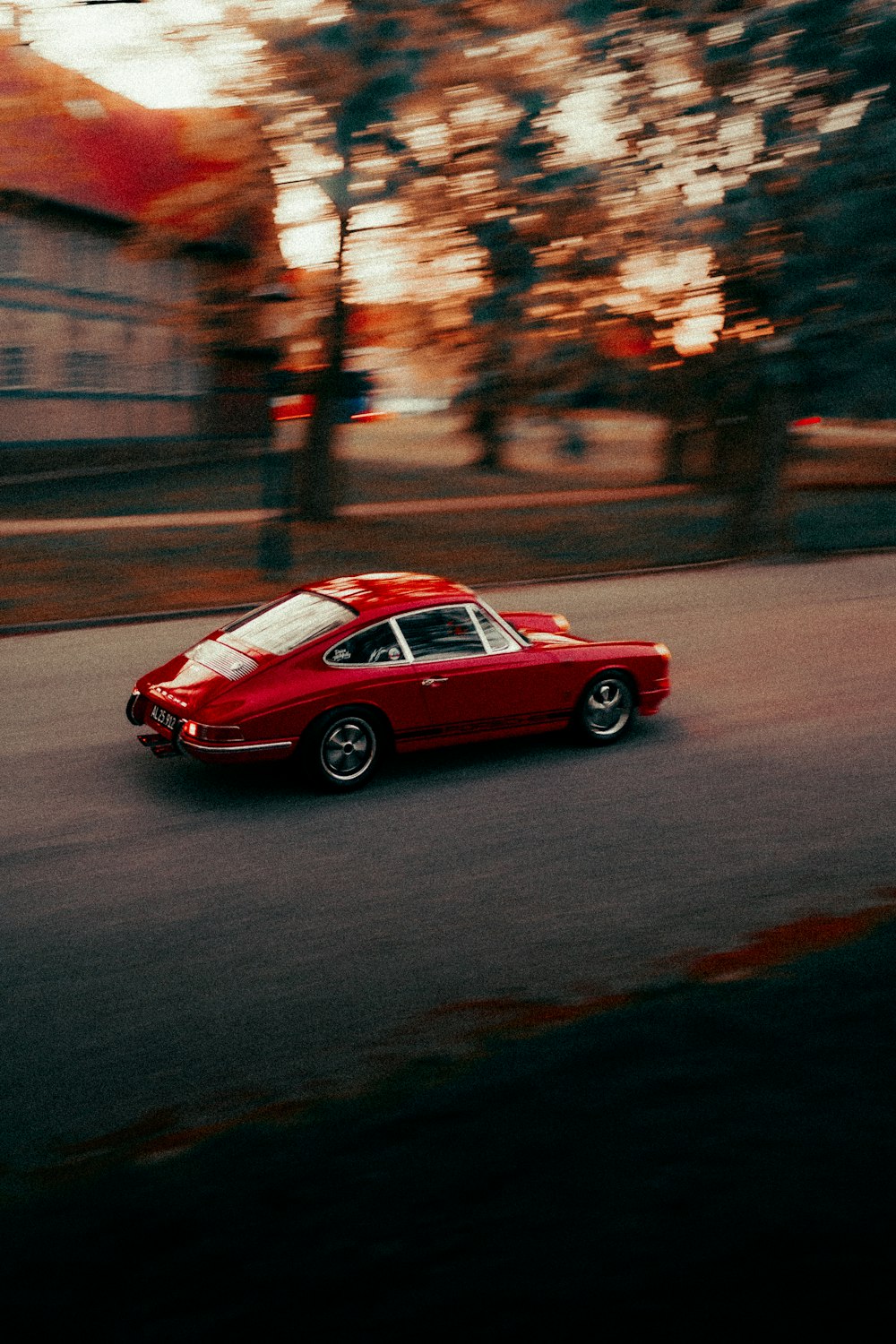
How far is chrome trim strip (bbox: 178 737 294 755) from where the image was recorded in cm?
774

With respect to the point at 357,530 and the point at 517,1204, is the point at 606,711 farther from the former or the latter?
the point at 357,530

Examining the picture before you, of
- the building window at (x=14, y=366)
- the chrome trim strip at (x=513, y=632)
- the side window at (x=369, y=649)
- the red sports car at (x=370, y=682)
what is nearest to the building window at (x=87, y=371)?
the building window at (x=14, y=366)

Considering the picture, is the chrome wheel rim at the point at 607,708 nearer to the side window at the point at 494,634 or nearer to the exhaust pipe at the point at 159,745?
the side window at the point at 494,634

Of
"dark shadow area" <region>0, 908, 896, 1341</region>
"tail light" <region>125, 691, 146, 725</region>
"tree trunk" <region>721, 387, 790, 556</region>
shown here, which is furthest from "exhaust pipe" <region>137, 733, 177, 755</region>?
"tree trunk" <region>721, 387, 790, 556</region>

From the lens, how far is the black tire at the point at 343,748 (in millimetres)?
8008

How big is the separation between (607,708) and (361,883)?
10.5 feet

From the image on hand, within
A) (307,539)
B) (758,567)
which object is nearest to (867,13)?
(758,567)

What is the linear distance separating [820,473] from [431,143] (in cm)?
2410

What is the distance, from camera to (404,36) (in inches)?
573

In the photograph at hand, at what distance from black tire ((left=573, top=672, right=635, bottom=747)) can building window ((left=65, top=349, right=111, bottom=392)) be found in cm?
2730

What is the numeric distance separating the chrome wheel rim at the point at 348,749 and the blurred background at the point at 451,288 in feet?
Result: 8.23

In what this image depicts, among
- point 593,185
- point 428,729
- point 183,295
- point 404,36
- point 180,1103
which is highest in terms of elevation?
point 183,295

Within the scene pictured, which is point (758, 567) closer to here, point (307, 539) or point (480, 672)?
point (307, 539)

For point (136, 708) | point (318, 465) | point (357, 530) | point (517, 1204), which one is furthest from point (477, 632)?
point (318, 465)
